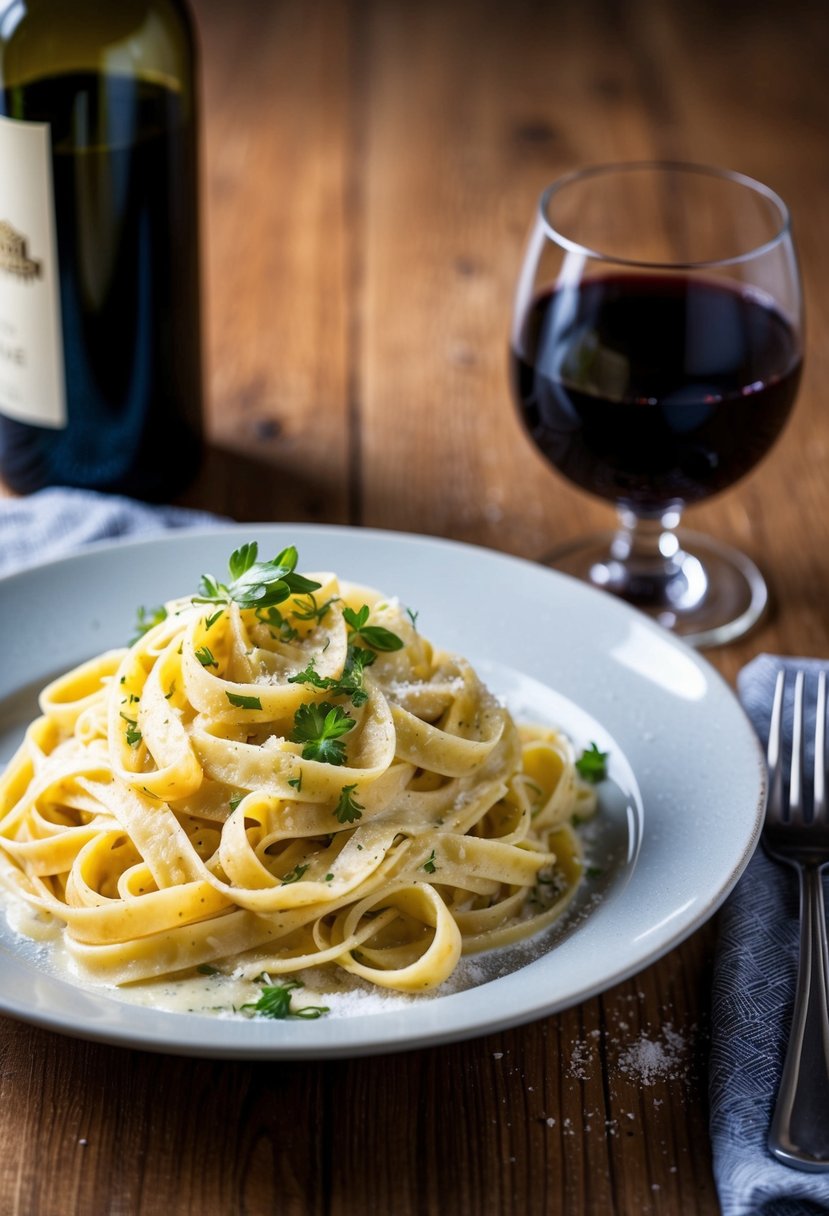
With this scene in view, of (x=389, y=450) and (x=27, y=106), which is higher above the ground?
(x=27, y=106)

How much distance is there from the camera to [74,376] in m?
2.99

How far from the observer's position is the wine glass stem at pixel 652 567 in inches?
118

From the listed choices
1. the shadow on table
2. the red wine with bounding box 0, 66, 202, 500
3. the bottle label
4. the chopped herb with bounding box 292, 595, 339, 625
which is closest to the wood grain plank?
the shadow on table

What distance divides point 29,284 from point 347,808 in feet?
4.78

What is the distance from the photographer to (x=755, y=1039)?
1895 millimetres

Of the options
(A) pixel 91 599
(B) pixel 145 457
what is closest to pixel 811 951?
(A) pixel 91 599

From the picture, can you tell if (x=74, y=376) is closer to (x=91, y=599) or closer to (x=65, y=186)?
(x=65, y=186)

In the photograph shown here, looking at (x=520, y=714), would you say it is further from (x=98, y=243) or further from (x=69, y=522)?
(x=98, y=243)

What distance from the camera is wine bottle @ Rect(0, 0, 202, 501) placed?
9.06 feet

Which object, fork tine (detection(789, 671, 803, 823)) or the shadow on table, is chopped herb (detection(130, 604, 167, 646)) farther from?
fork tine (detection(789, 671, 803, 823))

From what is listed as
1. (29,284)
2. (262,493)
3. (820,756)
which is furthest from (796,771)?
(29,284)

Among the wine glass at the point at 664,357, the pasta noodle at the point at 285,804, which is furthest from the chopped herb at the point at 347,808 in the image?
the wine glass at the point at 664,357

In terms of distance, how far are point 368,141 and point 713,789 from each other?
3203 mm

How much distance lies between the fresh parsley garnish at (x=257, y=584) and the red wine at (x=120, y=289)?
1.02m
